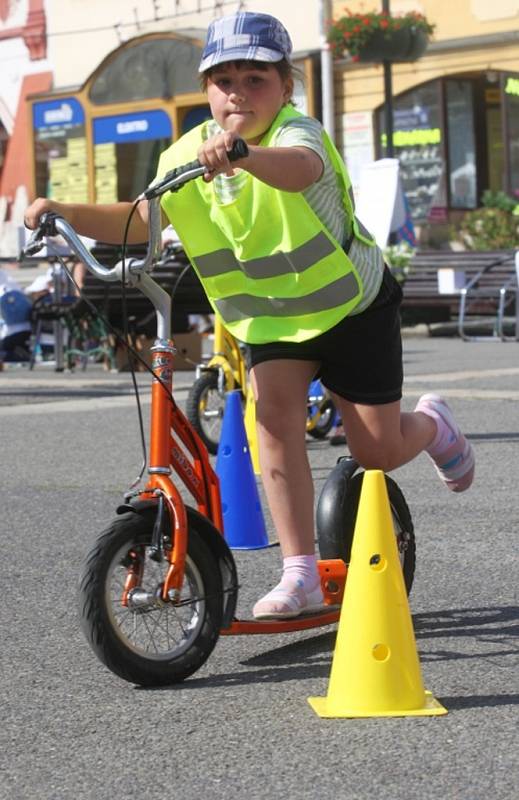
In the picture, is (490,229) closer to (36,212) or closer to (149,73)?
(149,73)

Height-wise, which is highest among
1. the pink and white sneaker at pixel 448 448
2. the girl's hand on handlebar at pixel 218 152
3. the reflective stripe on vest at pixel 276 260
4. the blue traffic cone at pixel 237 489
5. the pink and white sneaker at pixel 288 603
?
the girl's hand on handlebar at pixel 218 152

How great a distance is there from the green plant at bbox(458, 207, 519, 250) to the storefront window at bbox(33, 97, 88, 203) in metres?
7.39

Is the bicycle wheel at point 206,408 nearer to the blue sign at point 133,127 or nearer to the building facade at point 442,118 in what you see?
the building facade at point 442,118

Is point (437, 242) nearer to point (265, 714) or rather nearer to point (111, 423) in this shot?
point (111, 423)

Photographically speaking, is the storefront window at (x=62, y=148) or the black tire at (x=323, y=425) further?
the storefront window at (x=62, y=148)

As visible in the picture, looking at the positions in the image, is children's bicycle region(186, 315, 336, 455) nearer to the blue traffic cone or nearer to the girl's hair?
the blue traffic cone

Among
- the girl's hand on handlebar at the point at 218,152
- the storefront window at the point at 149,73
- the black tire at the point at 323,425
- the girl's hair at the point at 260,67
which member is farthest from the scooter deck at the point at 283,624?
the storefront window at the point at 149,73

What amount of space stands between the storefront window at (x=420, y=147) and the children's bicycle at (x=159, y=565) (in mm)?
22772

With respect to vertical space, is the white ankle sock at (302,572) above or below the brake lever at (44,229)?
below

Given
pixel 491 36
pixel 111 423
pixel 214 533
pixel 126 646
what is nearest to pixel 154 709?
pixel 126 646

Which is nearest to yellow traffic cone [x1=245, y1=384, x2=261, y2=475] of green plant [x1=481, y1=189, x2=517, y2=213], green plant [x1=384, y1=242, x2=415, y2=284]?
green plant [x1=384, y1=242, x2=415, y2=284]

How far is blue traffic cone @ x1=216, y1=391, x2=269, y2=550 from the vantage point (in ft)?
21.8

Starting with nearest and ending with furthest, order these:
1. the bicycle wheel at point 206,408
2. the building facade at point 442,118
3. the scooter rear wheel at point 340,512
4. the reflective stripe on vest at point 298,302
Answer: the reflective stripe on vest at point 298,302, the scooter rear wheel at point 340,512, the bicycle wheel at point 206,408, the building facade at point 442,118

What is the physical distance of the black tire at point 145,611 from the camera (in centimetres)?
422
